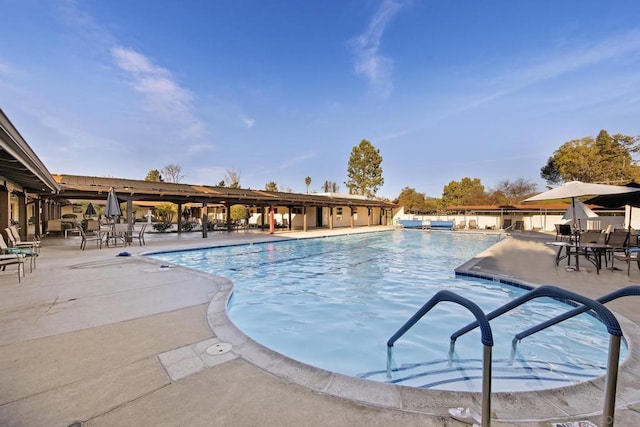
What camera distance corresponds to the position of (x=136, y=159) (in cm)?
3316

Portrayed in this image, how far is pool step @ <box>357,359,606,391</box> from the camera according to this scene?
9.73 feet

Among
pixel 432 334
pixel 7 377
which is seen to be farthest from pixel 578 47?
pixel 7 377

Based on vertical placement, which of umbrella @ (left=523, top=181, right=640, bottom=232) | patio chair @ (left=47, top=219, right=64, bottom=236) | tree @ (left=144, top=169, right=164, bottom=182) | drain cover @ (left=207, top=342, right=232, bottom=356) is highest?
tree @ (left=144, top=169, right=164, bottom=182)

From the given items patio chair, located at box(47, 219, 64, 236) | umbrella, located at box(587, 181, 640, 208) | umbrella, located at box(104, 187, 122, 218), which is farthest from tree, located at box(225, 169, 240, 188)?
umbrella, located at box(587, 181, 640, 208)

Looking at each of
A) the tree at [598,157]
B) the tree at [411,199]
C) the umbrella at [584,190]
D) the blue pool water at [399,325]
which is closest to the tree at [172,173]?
the tree at [411,199]

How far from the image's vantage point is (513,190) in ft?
132

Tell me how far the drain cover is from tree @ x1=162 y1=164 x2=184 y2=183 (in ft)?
148

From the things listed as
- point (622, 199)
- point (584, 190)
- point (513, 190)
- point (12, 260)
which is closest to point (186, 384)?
point (12, 260)

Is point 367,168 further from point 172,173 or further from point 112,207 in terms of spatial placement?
point 112,207

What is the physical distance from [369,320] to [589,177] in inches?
1445

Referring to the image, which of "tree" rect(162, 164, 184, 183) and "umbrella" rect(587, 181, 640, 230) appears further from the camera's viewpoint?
"tree" rect(162, 164, 184, 183)

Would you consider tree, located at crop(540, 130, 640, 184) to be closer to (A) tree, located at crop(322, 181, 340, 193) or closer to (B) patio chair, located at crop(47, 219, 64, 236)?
(A) tree, located at crop(322, 181, 340, 193)

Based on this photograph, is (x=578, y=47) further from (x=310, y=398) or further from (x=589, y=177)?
(x=589, y=177)

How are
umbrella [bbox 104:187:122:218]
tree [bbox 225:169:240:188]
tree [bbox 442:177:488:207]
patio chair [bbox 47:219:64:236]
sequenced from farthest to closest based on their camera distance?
tree [bbox 442:177:488:207], tree [bbox 225:169:240:188], patio chair [bbox 47:219:64:236], umbrella [bbox 104:187:122:218]
